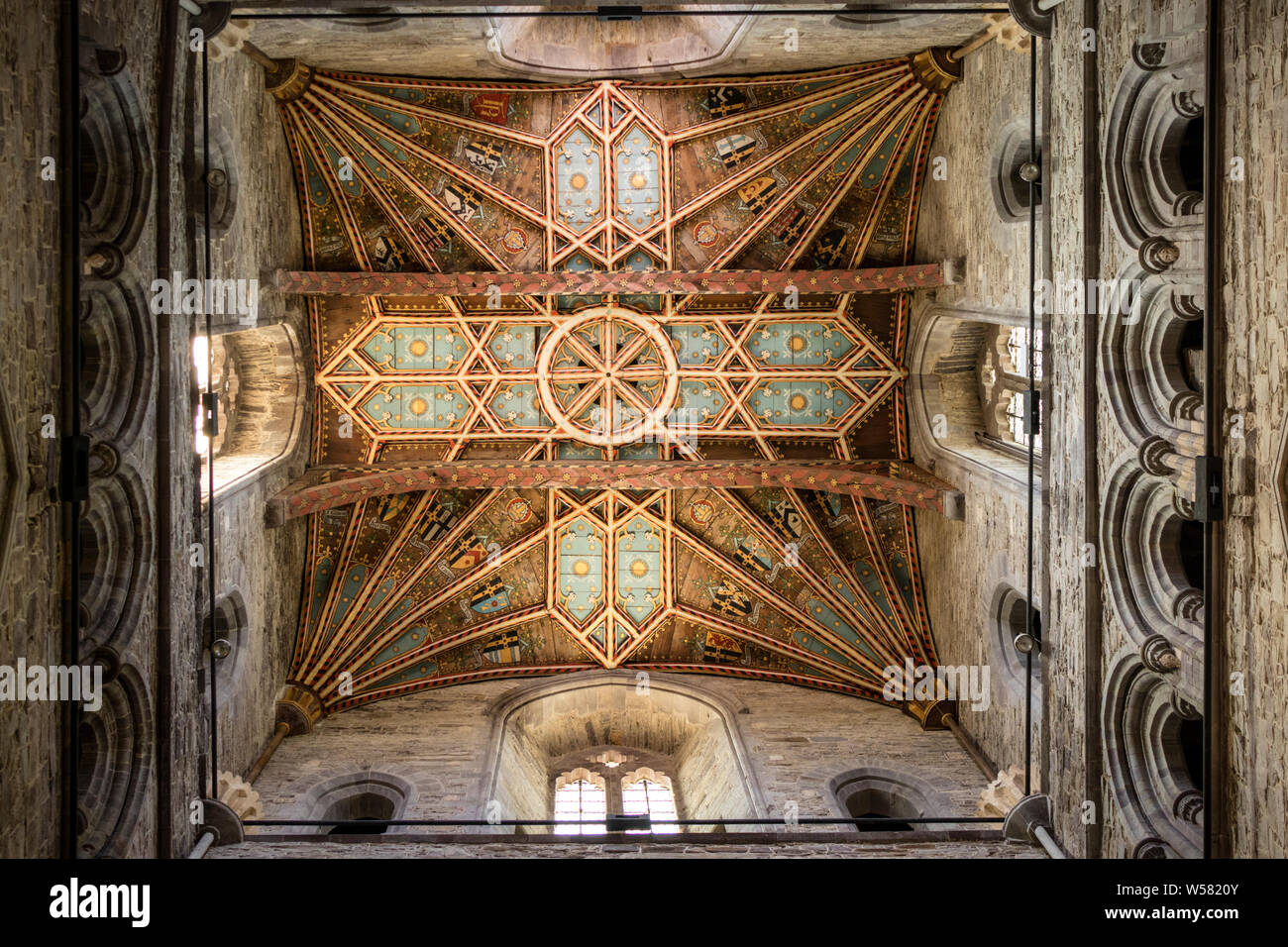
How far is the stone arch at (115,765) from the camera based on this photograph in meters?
8.29

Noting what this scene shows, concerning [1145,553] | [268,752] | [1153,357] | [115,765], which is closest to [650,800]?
[268,752]

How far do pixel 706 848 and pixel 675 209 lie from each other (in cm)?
791

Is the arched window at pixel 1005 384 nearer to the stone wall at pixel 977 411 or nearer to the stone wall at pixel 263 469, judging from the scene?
the stone wall at pixel 977 411

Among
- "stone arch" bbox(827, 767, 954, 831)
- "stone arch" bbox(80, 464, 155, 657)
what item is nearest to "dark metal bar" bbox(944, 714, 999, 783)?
"stone arch" bbox(827, 767, 954, 831)

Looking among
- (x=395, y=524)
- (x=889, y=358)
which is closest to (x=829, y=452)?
(x=889, y=358)

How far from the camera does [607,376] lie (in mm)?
14656

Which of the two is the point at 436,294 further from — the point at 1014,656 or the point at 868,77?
the point at 1014,656

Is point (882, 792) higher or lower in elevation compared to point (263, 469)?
lower

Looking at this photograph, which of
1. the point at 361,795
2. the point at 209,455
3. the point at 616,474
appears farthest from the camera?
the point at 616,474

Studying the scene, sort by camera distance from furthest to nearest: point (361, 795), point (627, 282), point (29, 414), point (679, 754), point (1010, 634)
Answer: point (679, 754)
point (627, 282)
point (361, 795)
point (1010, 634)
point (29, 414)

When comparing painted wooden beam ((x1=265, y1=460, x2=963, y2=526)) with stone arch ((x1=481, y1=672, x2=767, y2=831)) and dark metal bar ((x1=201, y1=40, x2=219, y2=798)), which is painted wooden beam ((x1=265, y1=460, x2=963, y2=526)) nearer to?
stone arch ((x1=481, y1=672, x2=767, y2=831))

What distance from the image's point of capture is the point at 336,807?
40.3ft

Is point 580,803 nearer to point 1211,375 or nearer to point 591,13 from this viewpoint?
point 591,13

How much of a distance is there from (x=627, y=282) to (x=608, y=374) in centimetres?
161
